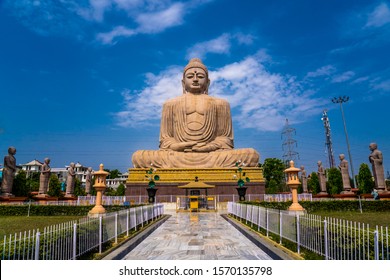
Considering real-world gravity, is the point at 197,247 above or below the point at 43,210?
below

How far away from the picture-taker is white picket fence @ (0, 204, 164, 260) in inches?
146

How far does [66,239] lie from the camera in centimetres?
459

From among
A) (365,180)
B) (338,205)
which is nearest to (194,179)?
(338,205)

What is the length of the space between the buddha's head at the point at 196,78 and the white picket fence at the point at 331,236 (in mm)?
23564

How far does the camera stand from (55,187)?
104ft

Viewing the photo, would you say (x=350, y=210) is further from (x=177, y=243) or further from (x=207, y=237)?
(x=177, y=243)

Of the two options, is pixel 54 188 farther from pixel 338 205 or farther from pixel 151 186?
pixel 338 205

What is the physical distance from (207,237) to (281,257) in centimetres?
296

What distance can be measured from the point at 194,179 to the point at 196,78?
35.0 ft

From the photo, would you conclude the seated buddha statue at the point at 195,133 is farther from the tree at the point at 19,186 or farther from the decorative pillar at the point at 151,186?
the tree at the point at 19,186

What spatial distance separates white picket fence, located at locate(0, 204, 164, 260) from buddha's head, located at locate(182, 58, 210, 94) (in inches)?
921

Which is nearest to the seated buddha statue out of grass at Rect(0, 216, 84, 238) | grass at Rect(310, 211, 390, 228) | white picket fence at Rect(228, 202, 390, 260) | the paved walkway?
grass at Rect(310, 211, 390, 228)

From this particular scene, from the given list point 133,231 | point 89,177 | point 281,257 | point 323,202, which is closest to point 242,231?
point 133,231

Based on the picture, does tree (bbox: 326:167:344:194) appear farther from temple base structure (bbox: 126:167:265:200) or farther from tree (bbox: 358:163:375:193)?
temple base structure (bbox: 126:167:265:200)
